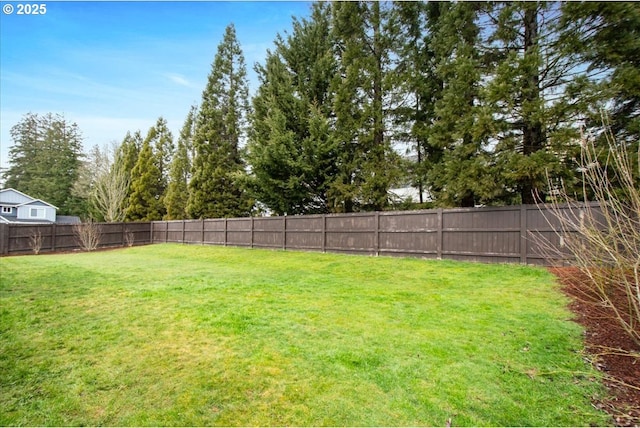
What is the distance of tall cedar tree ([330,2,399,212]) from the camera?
1180cm

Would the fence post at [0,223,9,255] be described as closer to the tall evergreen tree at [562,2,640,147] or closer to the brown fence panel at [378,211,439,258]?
the brown fence panel at [378,211,439,258]

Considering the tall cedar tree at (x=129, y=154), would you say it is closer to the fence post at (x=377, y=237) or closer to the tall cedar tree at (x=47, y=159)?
the tall cedar tree at (x=47, y=159)

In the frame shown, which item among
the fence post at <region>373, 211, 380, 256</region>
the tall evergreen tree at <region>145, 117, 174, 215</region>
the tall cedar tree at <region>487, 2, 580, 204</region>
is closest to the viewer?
the tall cedar tree at <region>487, 2, 580, 204</region>

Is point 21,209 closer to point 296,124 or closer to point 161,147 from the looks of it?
point 161,147

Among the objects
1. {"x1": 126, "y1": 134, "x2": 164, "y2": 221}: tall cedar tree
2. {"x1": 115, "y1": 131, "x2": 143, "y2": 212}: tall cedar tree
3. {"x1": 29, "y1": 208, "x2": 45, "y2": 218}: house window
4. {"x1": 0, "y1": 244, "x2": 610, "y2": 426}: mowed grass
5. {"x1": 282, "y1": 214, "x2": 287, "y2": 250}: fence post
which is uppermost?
{"x1": 115, "y1": 131, "x2": 143, "y2": 212}: tall cedar tree

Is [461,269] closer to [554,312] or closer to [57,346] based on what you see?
[554,312]


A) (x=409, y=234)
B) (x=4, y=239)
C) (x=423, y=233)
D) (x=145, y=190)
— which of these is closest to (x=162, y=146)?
(x=145, y=190)

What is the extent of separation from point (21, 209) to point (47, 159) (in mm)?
9283

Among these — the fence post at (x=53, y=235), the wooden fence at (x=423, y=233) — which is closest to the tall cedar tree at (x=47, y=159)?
the fence post at (x=53, y=235)

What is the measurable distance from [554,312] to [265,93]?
14614 mm

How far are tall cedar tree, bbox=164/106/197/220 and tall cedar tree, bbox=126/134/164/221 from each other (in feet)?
5.54

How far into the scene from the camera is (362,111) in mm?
12125

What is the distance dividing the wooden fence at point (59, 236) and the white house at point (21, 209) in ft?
48.7

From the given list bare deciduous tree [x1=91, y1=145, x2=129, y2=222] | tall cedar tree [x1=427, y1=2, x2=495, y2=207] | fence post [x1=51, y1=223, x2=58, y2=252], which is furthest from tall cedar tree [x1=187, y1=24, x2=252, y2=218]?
tall cedar tree [x1=427, y1=2, x2=495, y2=207]
